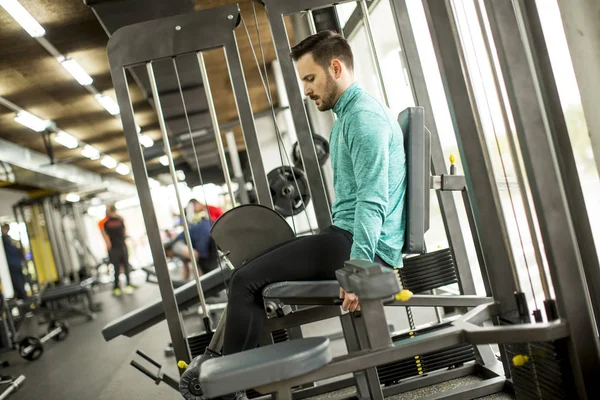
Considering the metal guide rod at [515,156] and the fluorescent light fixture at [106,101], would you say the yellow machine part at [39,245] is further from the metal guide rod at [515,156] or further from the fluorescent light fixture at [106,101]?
the metal guide rod at [515,156]

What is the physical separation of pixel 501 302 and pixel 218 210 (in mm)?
4597

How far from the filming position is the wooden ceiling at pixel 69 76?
5373 millimetres

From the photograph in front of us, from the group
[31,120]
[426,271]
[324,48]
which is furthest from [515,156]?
[31,120]

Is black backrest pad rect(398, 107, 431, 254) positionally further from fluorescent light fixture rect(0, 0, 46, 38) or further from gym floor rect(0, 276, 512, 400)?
fluorescent light fixture rect(0, 0, 46, 38)

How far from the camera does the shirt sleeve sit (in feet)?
5.87

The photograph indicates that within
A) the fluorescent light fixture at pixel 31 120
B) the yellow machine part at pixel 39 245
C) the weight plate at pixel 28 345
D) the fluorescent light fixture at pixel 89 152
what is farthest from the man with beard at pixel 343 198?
the yellow machine part at pixel 39 245

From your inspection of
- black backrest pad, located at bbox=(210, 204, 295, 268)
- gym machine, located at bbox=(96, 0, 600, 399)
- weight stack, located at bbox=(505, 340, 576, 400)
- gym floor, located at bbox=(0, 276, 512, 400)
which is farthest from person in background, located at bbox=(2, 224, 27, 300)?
weight stack, located at bbox=(505, 340, 576, 400)

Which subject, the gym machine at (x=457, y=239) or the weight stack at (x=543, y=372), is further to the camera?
the weight stack at (x=543, y=372)

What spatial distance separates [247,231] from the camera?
7.48 feet

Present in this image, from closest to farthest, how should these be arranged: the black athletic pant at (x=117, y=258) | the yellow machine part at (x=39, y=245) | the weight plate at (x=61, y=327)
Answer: the weight plate at (x=61, y=327)
the black athletic pant at (x=117, y=258)
the yellow machine part at (x=39, y=245)

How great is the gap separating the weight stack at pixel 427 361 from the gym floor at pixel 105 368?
0.29 ft

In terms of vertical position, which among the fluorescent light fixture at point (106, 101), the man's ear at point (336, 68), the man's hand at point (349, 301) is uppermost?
the fluorescent light fixture at point (106, 101)

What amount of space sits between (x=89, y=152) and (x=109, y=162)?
2.77 metres

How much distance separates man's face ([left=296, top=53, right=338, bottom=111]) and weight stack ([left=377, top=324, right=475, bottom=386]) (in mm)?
1082
